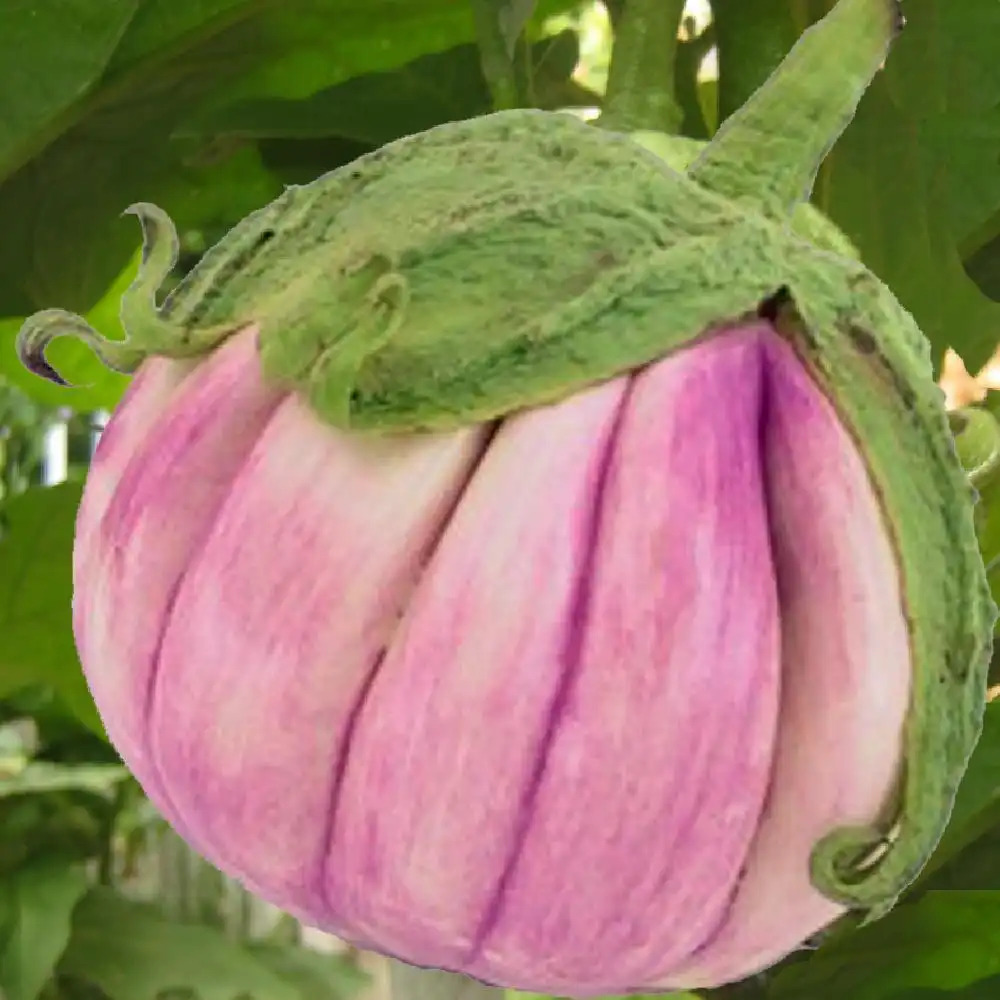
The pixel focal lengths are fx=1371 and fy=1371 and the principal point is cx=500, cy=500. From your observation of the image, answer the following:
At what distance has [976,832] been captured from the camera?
34 cm

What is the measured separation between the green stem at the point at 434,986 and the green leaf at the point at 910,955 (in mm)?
86

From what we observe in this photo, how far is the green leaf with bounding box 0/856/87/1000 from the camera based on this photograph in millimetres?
655

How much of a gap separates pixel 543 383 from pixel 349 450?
0.02 m

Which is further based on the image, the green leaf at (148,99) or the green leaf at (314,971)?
the green leaf at (314,971)

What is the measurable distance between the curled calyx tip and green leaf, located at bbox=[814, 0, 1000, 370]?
179mm

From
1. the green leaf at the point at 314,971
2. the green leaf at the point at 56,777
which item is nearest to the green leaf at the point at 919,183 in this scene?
the green leaf at the point at 56,777

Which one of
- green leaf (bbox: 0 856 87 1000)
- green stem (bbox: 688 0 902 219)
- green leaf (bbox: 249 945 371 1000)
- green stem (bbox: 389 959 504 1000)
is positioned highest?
green stem (bbox: 688 0 902 219)

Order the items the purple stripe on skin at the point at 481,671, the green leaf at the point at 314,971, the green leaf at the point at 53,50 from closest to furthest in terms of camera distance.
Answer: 1. the purple stripe on skin at the point at 481,671
2. the green leaf at the point at 53,50
3. the green leaf at the point at 314,971

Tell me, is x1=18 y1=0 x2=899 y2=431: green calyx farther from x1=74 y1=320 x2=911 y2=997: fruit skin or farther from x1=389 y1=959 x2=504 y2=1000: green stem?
x1=389 y1=959 x2=504 y2=1000: green stem

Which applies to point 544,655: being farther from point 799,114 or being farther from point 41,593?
point 41,593

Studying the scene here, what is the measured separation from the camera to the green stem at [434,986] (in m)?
0.27

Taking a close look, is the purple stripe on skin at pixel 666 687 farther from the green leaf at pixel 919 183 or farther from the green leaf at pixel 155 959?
the green leaf at pixel 155 959

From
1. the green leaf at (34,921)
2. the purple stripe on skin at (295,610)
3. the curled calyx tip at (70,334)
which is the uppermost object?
the curled calyx tip at (70,334)

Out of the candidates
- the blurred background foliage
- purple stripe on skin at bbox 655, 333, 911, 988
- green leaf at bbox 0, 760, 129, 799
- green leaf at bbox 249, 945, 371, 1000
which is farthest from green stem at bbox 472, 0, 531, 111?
green leaf at bbox 249, 945, 371, 1000
